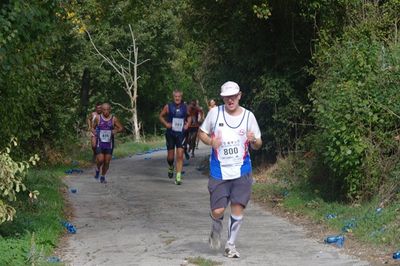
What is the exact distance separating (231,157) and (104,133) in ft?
26.5

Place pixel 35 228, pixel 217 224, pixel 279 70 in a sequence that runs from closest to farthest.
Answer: pixel 217 224 < pixel 35 228 < pixel 279 70

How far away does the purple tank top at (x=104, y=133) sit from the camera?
1575 centimetres

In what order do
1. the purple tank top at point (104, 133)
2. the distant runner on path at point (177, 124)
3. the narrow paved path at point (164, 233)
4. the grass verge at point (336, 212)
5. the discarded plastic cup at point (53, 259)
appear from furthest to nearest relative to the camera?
the purple tank top at point (104, 133) → the distant runner on path at point (177, 124) → the grass verge at point (336, 212) → the narrow paved path at point (164, 233) → the discarded plastic cup at point (53, 259)

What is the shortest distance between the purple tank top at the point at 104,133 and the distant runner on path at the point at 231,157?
7787mm

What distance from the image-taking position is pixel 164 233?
9711 mm

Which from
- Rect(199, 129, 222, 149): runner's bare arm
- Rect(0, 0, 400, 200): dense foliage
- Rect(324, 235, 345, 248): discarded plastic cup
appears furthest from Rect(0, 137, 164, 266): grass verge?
Rect(324, 235, 345, 248): discarded plastic cup

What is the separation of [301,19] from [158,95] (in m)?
35.2

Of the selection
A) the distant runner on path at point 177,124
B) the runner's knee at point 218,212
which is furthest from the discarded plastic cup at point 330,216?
the distant runner on path at point 177,124

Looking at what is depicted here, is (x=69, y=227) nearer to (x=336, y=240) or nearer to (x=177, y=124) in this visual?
(x=336, y=240)

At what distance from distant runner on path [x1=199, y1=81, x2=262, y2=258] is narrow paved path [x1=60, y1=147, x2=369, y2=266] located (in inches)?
20.8

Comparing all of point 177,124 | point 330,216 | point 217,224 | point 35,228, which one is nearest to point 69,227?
point 35,228

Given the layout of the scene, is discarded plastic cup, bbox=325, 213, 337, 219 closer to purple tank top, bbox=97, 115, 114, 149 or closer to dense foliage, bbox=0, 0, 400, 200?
dense foliage, bbox=0, 0, 400, 200

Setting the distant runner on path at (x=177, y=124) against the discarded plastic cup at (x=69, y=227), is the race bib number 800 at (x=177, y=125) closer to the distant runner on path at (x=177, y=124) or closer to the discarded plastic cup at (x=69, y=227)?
the distant runner on path at (x=177, y=124)

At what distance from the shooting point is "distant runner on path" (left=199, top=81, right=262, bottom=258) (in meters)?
8.12
